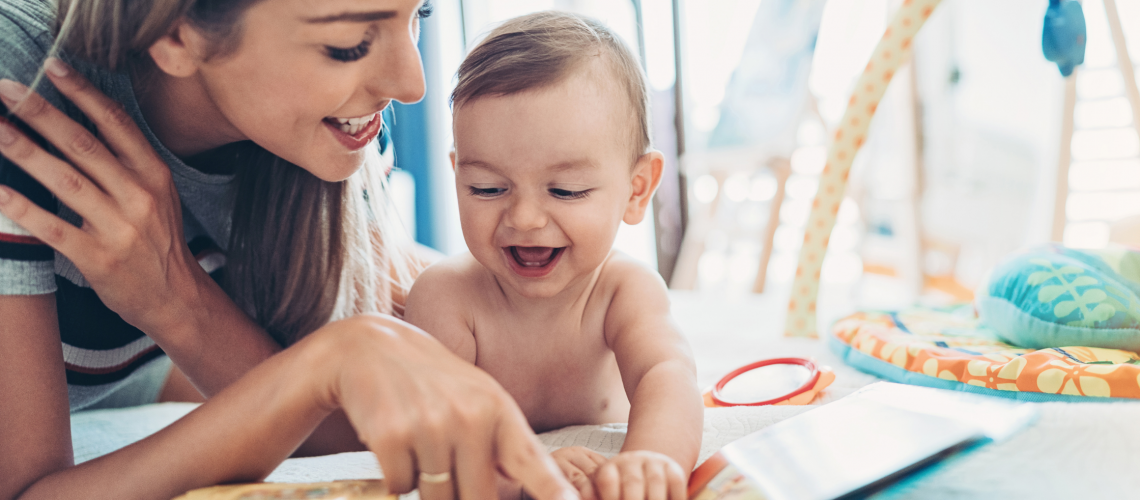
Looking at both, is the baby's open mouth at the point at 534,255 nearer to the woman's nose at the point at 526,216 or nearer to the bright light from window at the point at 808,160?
the woman's nose at the point at 526,216

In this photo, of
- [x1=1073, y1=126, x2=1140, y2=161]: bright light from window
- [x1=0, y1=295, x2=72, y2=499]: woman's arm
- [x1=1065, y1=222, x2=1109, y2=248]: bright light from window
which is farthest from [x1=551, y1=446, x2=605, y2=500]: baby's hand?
[x1=1065, y1=222, x2=1109, y2=248]: bright light from window

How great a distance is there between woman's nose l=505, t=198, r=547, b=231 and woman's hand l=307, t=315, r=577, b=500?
Answer: 29cm

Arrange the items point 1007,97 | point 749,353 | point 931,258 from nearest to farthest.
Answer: point 749,353
point 1007,97
point 931,258

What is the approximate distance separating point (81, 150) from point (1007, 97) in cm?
328

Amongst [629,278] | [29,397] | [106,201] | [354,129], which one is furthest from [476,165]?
[29,397]

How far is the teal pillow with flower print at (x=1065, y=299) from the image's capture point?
0.91 meters

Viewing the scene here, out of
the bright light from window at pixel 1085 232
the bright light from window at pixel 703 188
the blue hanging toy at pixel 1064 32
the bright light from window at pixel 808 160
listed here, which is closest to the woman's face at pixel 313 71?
the blue hanging toy at pixel 1064 32

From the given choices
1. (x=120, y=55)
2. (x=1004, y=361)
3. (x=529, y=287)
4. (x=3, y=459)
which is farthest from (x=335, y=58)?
(x=1004, y=361)

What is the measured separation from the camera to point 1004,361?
0.89 m

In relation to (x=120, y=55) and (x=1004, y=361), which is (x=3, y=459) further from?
(x=1004, y=361)

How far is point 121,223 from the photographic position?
0.67 metres

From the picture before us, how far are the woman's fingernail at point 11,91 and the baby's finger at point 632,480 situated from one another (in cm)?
61

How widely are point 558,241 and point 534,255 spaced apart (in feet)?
0.14

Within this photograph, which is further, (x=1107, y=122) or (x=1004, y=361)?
(x=1107, y=122)
